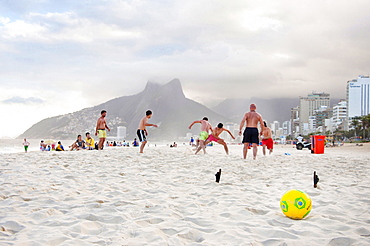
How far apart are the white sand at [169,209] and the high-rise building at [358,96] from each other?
151m

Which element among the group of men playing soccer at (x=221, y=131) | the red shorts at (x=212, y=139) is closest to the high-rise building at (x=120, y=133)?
the group of men playing soccer at (x=221, y=131)

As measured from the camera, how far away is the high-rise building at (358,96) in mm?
139000

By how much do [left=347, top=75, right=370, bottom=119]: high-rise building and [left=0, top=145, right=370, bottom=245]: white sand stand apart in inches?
5937

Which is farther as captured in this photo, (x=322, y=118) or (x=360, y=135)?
(x=322, y=118)

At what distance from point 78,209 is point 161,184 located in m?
1.80

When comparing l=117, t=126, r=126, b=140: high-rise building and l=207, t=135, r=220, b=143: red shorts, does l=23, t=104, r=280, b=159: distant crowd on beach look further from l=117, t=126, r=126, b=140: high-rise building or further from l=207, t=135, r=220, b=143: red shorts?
l=117, t=126, r=126, b=140: high-rise building

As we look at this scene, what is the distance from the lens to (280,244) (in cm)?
228

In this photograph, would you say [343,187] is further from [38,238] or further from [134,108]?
[134,108]

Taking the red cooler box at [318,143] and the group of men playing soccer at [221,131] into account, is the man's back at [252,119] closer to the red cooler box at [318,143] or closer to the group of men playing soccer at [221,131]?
the group of men playing soccer at [221,131]

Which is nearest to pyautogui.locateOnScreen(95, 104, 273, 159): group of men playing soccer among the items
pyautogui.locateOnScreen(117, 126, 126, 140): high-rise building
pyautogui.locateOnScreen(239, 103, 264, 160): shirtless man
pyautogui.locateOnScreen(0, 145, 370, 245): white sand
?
pyautogui.locateOnScreen(239, 103, 264, 160): shirtless man

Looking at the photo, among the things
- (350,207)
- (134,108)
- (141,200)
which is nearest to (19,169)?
(141,200)

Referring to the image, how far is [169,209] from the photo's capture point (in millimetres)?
3324

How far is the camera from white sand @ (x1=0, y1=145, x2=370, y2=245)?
2.43 meters

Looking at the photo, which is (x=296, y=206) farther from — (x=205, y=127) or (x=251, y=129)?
(x=205, y=127)
